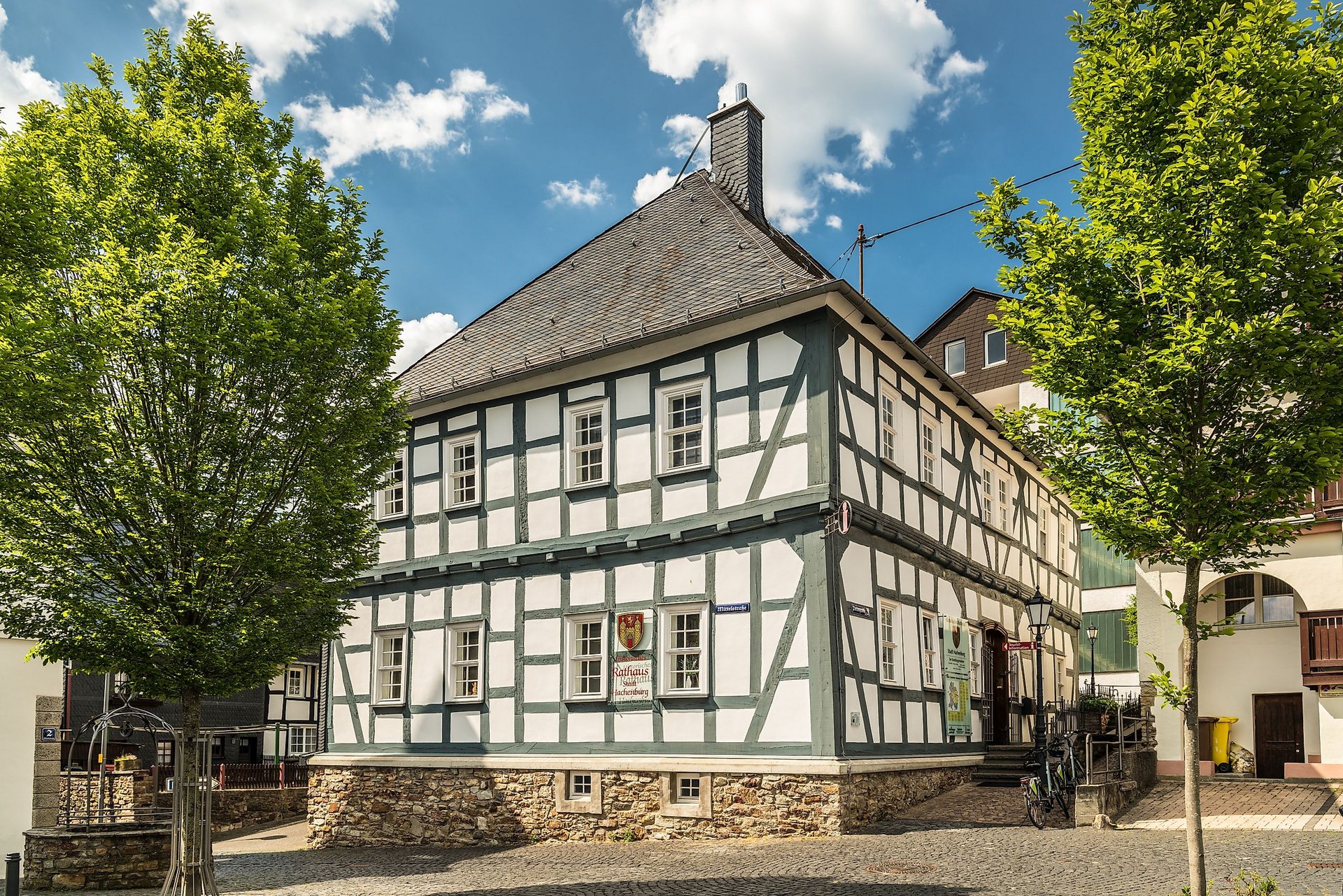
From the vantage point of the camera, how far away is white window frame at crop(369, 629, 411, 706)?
21922mm

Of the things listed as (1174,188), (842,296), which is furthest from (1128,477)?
(842,296)

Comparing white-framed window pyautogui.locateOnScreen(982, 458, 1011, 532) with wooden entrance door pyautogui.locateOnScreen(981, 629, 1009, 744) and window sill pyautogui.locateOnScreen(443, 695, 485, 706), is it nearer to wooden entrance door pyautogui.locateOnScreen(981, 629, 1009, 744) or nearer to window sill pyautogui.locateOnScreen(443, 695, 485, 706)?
wooden entrance door pyautogui.locateOnScreen(981, 629, 1009, 744)

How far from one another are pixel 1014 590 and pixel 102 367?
18879mm

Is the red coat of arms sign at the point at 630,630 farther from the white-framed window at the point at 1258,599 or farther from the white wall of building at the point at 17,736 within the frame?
Result: the white-framed window at the point at 1258,599

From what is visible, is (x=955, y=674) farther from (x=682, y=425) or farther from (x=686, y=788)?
(x=682, y=425)

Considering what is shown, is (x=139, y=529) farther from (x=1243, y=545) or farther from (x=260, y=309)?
(x=1243, y=545)

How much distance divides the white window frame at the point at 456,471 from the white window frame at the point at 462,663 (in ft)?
7.32

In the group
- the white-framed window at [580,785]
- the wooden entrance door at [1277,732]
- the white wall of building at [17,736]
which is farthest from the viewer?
the wooden entrance door at [1277,732]

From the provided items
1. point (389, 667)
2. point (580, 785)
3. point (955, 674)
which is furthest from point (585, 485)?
point (955, 674)

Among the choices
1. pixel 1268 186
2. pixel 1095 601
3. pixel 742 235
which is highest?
pixel 742 235

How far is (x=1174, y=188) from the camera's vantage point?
8906 millimetres

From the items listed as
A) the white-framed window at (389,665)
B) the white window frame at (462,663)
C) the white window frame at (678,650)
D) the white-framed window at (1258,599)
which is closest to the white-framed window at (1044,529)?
the white-framed window at (1258,599)

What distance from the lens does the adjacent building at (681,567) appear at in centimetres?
1680

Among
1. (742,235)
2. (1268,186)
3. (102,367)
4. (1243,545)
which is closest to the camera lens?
(1268,186)
